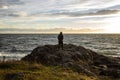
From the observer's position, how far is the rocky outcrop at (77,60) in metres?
23.1

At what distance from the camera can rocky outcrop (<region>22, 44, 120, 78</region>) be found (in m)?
23.1

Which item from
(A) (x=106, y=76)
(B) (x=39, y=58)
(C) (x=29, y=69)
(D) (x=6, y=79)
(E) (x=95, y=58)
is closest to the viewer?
(D) (x=6, y=79)

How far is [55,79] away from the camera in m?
17.0

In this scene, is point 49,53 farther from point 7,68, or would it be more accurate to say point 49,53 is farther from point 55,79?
point 55,79

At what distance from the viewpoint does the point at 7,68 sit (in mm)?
20281

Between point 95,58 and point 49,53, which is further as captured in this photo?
point 95,58

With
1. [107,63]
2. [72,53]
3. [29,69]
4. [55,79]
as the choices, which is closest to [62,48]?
[72,53]

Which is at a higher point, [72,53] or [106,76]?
[72,53]

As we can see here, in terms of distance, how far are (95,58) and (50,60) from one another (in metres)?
7.24

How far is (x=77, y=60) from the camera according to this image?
82.2 feet

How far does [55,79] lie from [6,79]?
3.24 metres

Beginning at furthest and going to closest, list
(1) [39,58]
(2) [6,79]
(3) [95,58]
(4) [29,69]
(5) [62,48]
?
1. (3) [95,58]
2. (5) [62,48]
3. (1) [39,58]
4. (4) [29,69]
5. (2) [6,79]

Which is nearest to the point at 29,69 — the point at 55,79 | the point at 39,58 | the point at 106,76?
the point at 55,79

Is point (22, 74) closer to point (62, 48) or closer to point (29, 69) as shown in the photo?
point (29, 69)
